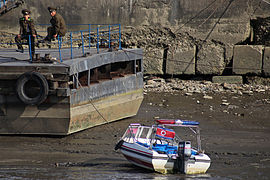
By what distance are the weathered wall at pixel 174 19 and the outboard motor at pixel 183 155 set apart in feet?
29.7

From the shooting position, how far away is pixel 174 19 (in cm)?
1800

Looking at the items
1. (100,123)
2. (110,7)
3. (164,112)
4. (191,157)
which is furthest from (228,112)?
(110,7)

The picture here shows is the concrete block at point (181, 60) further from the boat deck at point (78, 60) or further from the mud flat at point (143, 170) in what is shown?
the boat deck at point (78, 60)

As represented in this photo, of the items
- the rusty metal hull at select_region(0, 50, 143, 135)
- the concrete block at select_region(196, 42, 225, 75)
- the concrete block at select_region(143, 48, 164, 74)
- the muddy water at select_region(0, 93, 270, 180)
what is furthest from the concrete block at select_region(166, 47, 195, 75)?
the rusty metal hull at select_region(0, 50, 143, 135)

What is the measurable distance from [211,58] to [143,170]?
30.0 feet

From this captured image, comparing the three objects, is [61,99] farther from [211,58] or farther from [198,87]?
[211,58]

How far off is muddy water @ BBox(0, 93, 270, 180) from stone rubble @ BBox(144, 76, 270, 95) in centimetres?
159

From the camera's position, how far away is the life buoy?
35.3ft

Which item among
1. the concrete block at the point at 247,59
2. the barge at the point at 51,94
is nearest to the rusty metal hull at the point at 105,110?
the barge at the point at 51,94

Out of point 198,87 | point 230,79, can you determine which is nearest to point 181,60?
point 198,87

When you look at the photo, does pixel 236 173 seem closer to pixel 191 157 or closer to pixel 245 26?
pixel 191 157

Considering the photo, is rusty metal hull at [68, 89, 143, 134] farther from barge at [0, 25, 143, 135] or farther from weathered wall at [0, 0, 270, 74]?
weathered wall at [0, 0, 270, 74]

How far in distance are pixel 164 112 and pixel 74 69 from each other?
13.8 feet

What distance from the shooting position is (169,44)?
18344 millimetres
